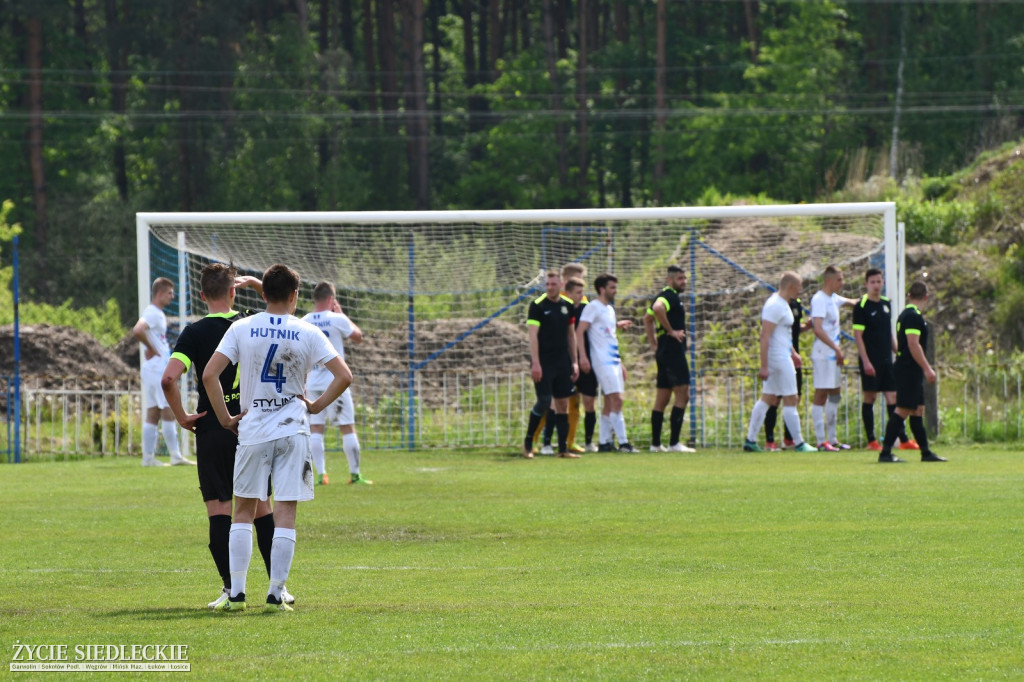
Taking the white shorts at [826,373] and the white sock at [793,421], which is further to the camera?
the white shorts at [826,373]

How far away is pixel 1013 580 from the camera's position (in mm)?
8086

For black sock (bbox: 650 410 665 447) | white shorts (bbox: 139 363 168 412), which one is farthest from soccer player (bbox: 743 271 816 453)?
white shorts (bbox: 139 363 168 412)

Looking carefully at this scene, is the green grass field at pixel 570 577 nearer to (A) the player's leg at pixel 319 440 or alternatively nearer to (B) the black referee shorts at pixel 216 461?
(A) the player's leg at pixel 319 440

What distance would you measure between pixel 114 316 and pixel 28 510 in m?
32.3

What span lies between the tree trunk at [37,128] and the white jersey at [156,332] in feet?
118

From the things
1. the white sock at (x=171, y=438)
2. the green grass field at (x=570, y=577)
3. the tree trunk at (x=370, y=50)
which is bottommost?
the green grass field at (x=570, y=577)

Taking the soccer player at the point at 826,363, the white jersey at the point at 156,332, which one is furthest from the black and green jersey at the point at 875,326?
the white jersey at the point at 156,332

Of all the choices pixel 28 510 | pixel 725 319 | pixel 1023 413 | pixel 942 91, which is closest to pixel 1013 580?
pixel 28 510

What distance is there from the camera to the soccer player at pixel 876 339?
17.0 meters

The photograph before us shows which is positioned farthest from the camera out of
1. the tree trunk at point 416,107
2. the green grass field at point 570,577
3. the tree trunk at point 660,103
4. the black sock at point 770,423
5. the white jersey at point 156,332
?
the tree trunk at point 660,103

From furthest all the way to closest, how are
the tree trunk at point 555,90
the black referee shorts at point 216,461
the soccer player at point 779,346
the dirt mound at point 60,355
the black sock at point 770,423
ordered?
the tree trunk at point 555,90, the dirt mound at point 60,355, the black sock at point 770,423, the soccer player at point 779,346, the black referee shorts at point 216,461

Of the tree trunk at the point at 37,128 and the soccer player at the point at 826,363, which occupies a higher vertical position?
the tree trunk at the point at 37,128

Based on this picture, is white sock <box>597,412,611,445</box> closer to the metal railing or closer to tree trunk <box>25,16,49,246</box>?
the metal railing

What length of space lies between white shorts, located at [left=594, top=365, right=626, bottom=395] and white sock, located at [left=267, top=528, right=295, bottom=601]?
1040 cm
